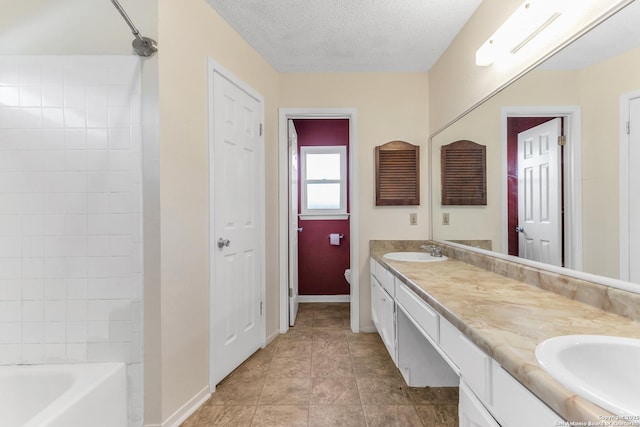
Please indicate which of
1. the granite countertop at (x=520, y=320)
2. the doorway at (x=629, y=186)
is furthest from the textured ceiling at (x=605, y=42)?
the granite countertop at (x=520, y=320)

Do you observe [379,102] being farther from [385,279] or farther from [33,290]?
[33,290]

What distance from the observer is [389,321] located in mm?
1926

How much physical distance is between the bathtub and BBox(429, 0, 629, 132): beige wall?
2.45m

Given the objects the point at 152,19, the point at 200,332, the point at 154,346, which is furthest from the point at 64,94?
the point at 200,332

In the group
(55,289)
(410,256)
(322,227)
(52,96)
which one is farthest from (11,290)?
(322,227)

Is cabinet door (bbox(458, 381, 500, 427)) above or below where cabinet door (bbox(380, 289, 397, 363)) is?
above

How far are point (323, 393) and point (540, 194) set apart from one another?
1.59 m

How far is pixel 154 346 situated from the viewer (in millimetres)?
1425

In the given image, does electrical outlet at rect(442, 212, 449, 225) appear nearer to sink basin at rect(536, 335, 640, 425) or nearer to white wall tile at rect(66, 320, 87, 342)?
sink basin at rect(536, 335, 640, 425)

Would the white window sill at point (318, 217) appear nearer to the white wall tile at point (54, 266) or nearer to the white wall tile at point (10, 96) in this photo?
the white wall tile at point (54, 266)

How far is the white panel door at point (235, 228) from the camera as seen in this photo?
1845 millimetres

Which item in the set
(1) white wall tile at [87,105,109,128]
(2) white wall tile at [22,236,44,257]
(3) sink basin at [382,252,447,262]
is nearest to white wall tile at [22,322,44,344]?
(2) white wall tile at [22,236,44,257]

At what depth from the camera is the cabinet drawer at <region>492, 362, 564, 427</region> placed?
1.89ft

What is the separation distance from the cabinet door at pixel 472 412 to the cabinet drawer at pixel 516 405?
5 centimetres
